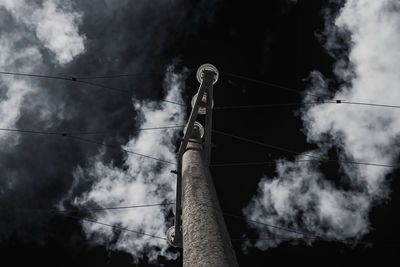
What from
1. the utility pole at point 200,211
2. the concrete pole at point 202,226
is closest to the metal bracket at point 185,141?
the utility pole at point 200,211

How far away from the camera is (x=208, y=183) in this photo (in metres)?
5.36

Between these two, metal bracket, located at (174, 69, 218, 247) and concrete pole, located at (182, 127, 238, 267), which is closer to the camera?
concrete pole, located at (182, 127, 238, 267)

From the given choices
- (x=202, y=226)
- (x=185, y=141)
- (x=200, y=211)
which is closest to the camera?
(x=202, y=226)

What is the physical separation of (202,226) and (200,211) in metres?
0.34

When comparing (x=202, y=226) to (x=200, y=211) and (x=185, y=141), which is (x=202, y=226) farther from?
(x=185, y=141)

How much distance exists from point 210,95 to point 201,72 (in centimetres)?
58

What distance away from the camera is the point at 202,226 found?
4.11 m

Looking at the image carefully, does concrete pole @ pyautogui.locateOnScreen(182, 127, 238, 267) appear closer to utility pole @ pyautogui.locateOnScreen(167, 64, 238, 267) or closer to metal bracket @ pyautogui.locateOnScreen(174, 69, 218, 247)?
utility pole @ pyautogui.locateOnScreen(167, 64, 238, 267)

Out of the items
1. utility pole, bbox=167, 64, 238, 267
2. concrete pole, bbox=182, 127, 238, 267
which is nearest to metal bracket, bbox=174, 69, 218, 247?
utility pole, bbox=167, 64, 238, 267

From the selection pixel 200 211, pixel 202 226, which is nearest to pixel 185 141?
pixel 200 211

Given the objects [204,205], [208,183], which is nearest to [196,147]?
[208,183]

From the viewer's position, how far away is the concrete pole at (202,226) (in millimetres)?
3617

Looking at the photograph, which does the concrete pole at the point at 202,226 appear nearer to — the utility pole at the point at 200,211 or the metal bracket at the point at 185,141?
the utility pole at the point at 200,211

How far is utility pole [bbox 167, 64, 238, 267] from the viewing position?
3.69m
